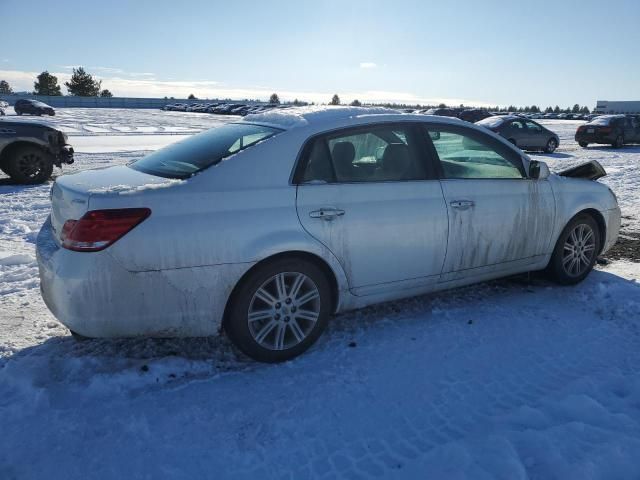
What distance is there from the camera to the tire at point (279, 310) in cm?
321

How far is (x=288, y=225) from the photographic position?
324cm

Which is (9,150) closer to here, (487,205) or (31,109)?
(487,205)

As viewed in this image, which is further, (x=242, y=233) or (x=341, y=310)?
(x=341, y=310)

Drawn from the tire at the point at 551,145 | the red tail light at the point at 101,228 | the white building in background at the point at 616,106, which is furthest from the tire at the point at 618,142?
the white building in background at the point at 616,106

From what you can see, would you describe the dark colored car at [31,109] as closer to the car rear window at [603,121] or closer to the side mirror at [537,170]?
the car rear window at [603,121]

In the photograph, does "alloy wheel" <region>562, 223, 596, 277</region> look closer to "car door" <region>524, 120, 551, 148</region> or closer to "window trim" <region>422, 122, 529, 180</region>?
"window trim" <region>422, 122, 529, 180</region>

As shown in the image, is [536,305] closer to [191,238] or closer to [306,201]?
[306,201]

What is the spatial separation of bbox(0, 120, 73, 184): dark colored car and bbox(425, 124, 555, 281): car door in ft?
28.3

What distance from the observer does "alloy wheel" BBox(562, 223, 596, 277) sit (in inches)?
185

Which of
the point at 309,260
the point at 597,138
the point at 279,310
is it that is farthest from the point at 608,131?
the point at 279,310

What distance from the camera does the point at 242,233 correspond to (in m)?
3.10

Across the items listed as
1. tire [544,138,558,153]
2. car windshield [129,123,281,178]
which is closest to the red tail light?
car windshield [129,123,281,178]

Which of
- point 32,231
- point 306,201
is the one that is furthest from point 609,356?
point 32,231

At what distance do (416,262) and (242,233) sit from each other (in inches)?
54.6
